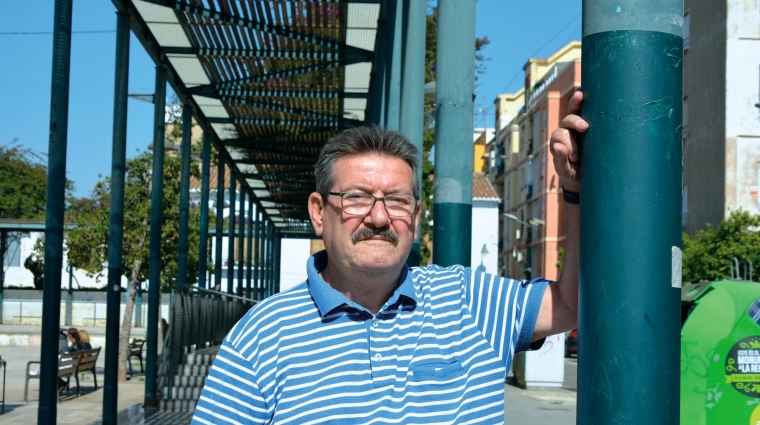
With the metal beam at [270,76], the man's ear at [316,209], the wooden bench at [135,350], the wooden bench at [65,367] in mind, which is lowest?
the wooden bench at [135,350]

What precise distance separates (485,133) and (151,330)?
69.8m

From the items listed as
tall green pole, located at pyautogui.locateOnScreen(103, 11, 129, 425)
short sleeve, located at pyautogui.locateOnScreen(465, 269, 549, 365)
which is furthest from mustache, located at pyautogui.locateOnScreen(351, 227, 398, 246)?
tall green pole, located at pyautogui.locateOnScreen(103, 11, 129, 425)

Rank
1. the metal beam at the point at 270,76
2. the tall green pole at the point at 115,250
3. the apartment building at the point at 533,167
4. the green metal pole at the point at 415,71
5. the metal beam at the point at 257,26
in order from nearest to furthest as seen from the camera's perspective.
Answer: the green metal pole at the point at 415,71 < the tall green pole at the point at 115,250 < the metal beam at the point at 257,26 < the metal beam at the point at 270,76 < the apartment building at the point at 533,167

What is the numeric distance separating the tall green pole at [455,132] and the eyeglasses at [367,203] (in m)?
3.78

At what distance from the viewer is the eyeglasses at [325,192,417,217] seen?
8.61 feet

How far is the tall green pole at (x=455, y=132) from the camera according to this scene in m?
6.45

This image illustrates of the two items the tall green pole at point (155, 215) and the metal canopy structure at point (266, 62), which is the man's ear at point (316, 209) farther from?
the tall green pole at point (155, 215)

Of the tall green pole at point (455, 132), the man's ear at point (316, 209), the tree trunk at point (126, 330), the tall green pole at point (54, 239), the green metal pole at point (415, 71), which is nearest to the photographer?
the man's ear at point (316, 209)

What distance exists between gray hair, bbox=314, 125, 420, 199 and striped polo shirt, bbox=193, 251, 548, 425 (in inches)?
11.0

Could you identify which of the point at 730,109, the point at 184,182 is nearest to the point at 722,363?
the point at 184,182

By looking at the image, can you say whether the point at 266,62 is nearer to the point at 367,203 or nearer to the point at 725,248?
the point at 367,203

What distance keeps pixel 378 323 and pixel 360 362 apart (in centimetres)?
13

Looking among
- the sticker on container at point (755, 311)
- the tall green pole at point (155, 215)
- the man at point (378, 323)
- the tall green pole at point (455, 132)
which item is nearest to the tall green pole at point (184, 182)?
the tall green pole at point (155, 215)

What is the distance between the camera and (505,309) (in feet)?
8.76
